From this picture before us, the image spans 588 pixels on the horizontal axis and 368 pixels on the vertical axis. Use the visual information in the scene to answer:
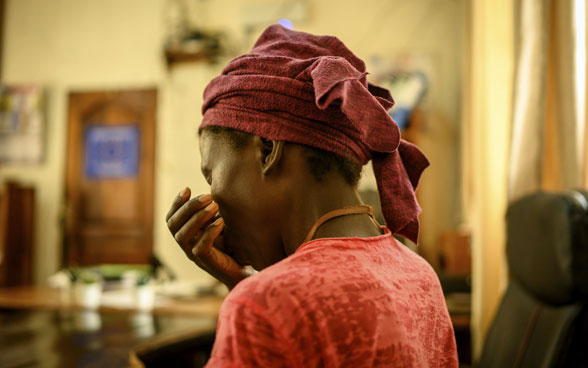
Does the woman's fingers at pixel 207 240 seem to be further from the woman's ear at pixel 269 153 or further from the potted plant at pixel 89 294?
the potted plant at pixel 89 294

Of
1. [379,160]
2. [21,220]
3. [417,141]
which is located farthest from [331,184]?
[21,220]

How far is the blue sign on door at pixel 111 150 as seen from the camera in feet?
15.1

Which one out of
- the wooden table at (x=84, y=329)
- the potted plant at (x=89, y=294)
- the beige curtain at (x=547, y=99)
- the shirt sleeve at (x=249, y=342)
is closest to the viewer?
the shirt sleeve at (x=249, y=342)

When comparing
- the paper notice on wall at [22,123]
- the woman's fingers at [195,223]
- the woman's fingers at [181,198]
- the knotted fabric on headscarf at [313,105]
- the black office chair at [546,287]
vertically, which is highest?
the paper notice on wall at [22,123]

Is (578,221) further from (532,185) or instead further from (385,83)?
(385,83)

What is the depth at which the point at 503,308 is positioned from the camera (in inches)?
54.6

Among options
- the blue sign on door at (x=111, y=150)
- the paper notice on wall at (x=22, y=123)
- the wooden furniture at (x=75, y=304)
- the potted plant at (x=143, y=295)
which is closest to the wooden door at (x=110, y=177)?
the blue sign on door at (x=111, y=150)

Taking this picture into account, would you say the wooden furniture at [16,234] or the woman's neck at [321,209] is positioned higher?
the woman's neck at [321,209]

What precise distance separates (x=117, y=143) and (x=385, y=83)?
2586 mm

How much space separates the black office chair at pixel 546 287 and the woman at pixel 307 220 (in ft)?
1.32

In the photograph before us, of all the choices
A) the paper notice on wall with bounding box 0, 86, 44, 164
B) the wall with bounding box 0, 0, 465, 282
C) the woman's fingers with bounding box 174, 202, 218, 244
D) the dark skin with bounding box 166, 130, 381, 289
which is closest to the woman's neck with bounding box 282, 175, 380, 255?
the dark skin with bounding box 166, 130, 381, 289

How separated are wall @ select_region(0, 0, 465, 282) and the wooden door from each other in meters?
0.11

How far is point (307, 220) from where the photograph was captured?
2.20 feet

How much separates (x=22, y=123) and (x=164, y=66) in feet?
5.11
